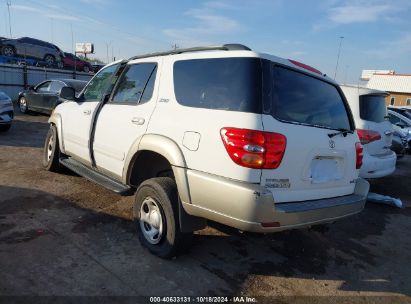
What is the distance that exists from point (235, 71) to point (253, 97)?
32 cm

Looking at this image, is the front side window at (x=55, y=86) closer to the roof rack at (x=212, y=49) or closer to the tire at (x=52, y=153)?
the tire at (x=52, y=153)

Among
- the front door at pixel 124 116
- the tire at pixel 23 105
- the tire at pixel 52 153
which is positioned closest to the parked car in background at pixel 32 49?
the tire at pixel 23 105

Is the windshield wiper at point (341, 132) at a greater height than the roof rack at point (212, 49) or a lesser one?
lesser

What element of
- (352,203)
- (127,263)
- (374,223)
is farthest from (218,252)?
(374,223)

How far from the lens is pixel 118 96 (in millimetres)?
4762

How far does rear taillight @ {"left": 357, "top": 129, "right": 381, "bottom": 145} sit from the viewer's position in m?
6.28

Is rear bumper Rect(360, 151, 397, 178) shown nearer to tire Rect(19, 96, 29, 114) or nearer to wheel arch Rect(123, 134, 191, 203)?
wheel arch Rect(123, 134, 191, 203)

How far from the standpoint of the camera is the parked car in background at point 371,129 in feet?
20.8

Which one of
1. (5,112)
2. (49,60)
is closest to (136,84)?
(5,112)

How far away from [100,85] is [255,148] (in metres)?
3.08

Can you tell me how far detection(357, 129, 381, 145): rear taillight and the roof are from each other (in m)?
55.1

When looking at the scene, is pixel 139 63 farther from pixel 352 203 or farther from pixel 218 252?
pixel 352 203

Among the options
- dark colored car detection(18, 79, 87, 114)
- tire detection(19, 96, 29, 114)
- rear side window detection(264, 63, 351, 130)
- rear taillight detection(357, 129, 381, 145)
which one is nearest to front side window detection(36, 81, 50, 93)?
dark colored car detection(18, 79, 87, 114)

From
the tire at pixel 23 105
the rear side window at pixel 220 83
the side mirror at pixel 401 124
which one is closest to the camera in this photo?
the rear side window at pixel 220 83
